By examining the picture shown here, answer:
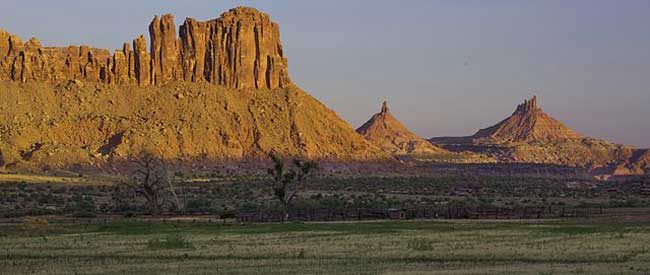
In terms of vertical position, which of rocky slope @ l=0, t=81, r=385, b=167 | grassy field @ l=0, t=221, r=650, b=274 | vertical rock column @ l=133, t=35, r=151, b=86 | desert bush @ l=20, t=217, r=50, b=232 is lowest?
grassy field @ l=0, t=221, r=650, b=274

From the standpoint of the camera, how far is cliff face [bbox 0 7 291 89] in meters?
160

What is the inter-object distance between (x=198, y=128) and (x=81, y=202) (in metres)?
77.8

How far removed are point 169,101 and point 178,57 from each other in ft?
47.5

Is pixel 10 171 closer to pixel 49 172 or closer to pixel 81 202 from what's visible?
pixel 49 172

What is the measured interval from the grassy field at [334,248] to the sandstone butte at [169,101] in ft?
301

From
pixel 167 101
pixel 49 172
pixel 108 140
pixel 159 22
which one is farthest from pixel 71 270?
pixel 159 22

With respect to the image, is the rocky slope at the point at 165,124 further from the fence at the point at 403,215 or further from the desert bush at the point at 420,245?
the desert bush at the point at 420,245

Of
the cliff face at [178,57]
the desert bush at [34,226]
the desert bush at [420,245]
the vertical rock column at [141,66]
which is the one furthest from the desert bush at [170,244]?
the vertical rock column at [141,66]

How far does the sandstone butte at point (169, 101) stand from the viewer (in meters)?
146

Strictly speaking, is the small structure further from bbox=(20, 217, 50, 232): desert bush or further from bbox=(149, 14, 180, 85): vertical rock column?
bbox=(149, 14, 180, 85): vertical rock column

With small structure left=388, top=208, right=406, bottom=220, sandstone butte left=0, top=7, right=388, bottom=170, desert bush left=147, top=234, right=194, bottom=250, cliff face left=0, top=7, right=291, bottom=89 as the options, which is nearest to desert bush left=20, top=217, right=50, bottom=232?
desert bush left=147, top=234, right=194, bottom=250

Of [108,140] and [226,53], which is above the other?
[226,53]

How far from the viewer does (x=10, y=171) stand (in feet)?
427

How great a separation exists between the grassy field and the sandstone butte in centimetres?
9189
